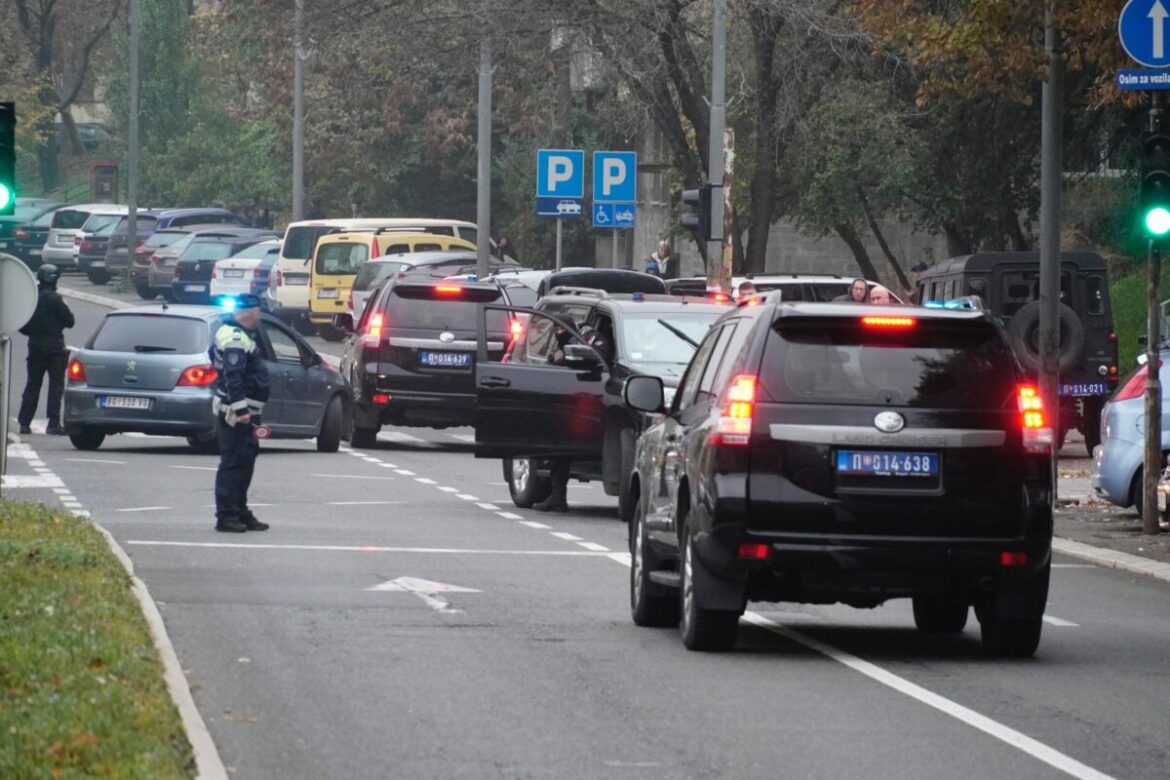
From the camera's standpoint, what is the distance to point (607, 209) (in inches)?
1435

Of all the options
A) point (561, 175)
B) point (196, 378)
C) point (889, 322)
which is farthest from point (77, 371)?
point (889, 322)

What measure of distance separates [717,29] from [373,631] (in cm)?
2100

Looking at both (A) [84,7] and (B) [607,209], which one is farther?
Result: (A) [84,7]

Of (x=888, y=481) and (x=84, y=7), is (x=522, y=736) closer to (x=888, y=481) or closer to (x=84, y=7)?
(x=888, y=481)

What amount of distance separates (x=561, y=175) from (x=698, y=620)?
26.6m

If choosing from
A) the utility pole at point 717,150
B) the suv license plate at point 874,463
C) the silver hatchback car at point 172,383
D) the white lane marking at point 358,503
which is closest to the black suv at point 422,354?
the silver hatchback car at point 172,383

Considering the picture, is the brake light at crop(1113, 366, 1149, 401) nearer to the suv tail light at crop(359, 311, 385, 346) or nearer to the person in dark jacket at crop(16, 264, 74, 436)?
the suv tail light at crop(359, 311, 385, 346)

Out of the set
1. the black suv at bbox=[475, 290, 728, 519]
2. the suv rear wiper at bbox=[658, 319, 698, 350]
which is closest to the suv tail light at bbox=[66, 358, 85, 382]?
the black suv at bbox=[475, 290, 728, 519]

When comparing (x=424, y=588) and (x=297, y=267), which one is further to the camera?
(x=297, y=267)

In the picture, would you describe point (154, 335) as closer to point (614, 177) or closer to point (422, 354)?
point (422, 354)

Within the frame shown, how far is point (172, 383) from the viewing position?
2727 cm

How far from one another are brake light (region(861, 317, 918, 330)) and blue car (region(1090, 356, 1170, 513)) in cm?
917

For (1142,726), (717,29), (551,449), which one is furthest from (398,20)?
(1142,726)

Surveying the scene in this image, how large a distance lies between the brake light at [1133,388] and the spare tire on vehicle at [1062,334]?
17.4 feet
